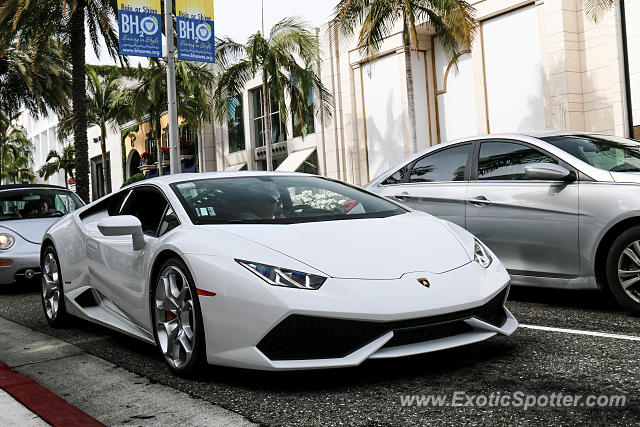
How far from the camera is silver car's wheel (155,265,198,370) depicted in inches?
148

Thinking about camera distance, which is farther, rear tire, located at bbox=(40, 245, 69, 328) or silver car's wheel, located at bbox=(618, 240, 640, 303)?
rear tire, located at bbox=(40, 245, 69, 328)

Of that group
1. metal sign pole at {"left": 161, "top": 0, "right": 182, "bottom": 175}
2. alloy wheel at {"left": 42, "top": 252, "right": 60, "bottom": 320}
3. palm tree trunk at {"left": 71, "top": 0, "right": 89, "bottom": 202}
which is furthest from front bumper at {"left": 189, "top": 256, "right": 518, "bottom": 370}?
palm tree trunk at {"left": 71, "top": 0, "right": 89, "bottom": 202}

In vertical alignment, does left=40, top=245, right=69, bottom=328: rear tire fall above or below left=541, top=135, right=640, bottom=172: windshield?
below

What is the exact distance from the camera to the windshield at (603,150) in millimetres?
5234

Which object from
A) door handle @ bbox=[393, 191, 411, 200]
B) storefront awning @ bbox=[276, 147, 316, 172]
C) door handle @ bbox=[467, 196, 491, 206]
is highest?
storefront awning @ bbox=[276, 147, 316, 172]

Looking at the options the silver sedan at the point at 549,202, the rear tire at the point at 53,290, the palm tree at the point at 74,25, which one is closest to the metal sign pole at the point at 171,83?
the palm tree at the point at 74,25

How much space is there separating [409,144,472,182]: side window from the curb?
3.71 metres

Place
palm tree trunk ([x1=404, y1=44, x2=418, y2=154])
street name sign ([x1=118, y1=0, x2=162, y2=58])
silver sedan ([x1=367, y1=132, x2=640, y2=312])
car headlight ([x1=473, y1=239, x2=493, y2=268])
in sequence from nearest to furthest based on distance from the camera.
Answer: car headlight ([x1=473, y1=239, x2=493, y2=268]), silver sedan ([x1=367, y1=132, x2=640, y2=312]), street name sign ([x1=118, y1=0, x2=162, y2=58]), palm tree trunk ([x1=404, y1=44, x2=418, y2=154])

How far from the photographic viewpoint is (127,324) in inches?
182

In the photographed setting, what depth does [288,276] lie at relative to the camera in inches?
134

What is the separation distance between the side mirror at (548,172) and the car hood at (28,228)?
6343 mm

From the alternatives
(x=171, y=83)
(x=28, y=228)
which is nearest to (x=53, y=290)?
(x=28, y=228)

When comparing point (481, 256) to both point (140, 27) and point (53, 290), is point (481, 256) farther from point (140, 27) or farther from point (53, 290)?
point (140, 27)

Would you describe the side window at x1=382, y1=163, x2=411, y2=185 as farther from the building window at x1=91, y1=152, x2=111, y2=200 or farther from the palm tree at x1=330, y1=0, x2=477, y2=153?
the building window at x1=91, y1=152, x2=111, y2=200
